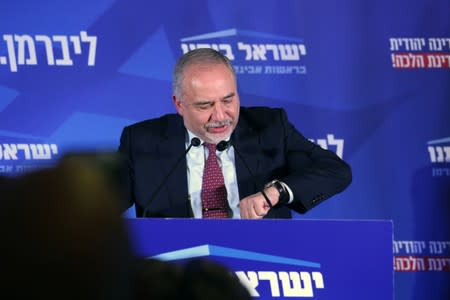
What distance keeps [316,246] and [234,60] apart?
2.42 meters

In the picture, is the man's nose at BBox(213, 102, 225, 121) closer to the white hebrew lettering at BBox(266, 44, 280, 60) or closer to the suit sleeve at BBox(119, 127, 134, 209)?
the suit sleeve at BBox(119, 127, 134, 209)

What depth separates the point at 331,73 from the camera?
14.6ft

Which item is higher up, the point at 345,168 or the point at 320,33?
the point at 320,33

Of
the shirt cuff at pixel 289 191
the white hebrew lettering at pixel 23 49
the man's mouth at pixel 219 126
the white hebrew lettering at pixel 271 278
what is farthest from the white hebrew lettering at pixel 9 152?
the white hebrew lettering at pixel 271 278

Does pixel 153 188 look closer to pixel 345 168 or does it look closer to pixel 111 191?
pixel 345 168

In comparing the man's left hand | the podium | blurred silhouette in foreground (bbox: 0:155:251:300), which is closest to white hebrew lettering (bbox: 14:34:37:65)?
the man's left hand

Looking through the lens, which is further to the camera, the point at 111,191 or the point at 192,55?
the point at 192,55

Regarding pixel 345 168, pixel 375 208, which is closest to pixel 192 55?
pixel 345 168

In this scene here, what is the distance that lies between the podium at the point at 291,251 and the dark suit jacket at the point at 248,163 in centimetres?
72

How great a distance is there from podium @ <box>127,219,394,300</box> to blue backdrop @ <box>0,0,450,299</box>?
231 centimetres

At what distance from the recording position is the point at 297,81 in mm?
4430

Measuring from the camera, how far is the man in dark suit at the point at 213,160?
2932mm

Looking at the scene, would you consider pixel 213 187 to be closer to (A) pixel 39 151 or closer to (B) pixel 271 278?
(B) pixel 271 278

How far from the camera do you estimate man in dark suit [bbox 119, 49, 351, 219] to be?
9.62ft
